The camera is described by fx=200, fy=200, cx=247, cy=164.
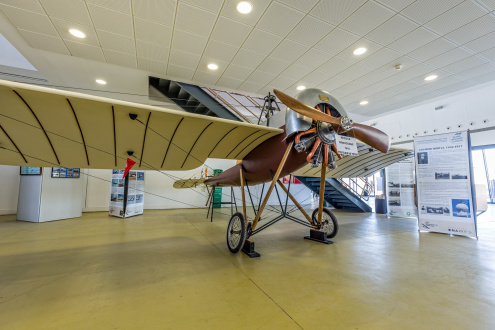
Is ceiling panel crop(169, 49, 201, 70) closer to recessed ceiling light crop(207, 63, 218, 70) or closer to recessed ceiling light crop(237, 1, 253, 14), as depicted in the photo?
recessed ceiling light crop(207, 63, 218, 70)

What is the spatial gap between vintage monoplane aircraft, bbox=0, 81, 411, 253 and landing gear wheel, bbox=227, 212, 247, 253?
0.01 metres

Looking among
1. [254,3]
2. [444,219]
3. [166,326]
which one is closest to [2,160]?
[166,326]

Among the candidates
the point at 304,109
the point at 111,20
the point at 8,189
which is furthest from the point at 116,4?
the point at 8,189

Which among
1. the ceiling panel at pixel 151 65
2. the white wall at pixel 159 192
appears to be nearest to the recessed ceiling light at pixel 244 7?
the ceiling panel at pixel 151 65

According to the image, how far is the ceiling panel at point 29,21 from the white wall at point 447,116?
33.2 ft

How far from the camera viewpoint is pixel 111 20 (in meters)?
3.47

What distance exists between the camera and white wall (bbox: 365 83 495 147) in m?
5.43

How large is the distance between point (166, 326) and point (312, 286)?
126 centimetres

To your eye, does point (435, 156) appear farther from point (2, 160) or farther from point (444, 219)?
point (2, 160)

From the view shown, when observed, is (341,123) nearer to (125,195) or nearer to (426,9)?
(426,9)

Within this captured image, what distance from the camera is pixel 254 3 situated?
10.4ft

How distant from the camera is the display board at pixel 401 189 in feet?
20.9

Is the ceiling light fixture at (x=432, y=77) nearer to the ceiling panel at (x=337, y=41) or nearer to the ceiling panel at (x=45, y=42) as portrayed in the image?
the ceiling panel at (x=337, y=41)

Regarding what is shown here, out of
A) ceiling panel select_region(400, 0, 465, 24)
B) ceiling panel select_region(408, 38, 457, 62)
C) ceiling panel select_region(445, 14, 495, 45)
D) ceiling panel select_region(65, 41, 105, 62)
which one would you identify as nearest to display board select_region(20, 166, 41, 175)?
ceiling panel select_region(65, 41, 105, 62)
